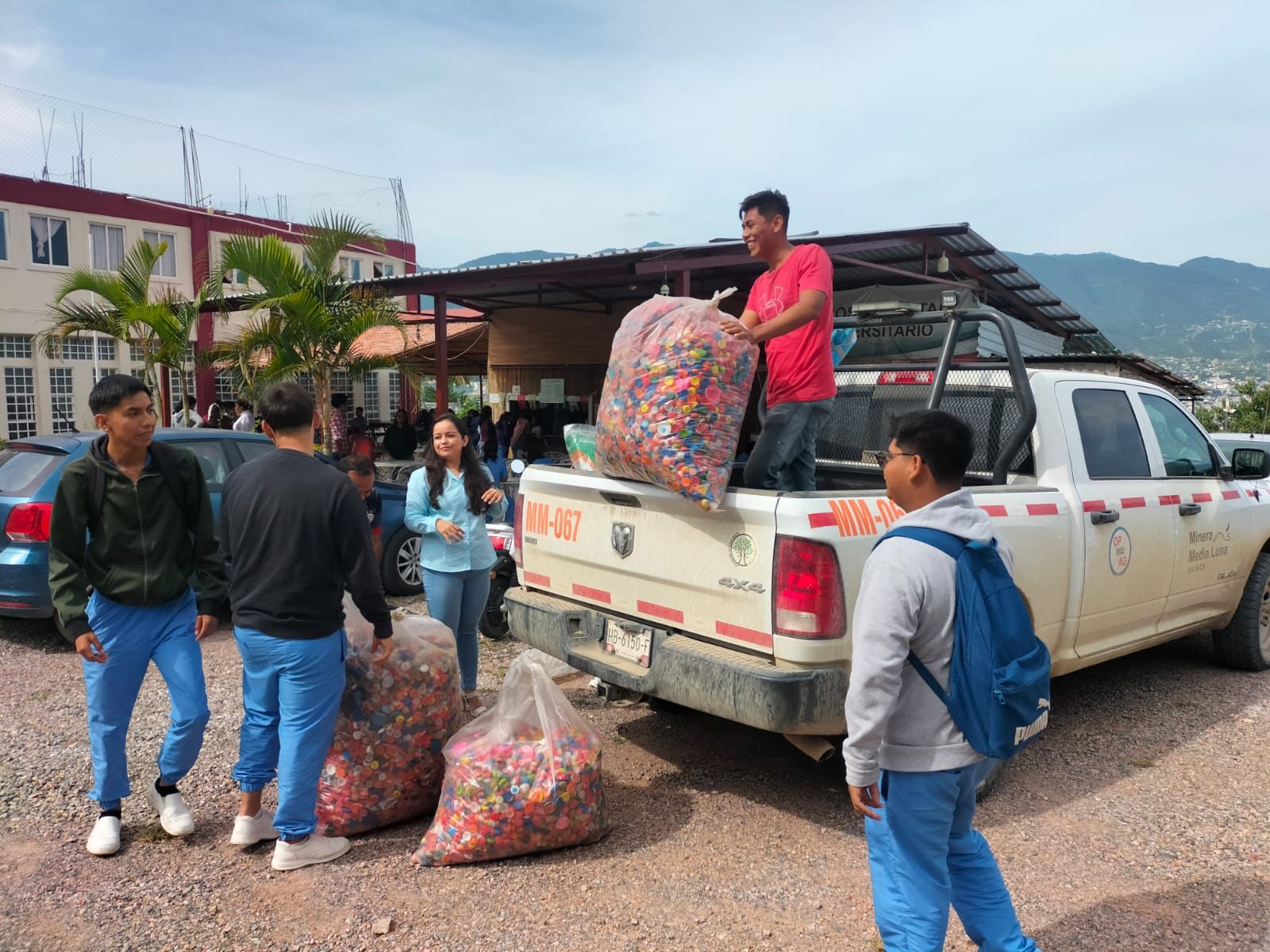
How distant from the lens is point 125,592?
3.37m

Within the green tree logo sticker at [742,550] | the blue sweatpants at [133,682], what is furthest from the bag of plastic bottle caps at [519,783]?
the blue sweatpants at [133,682]

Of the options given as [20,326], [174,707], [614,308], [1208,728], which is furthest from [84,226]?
[1208,728]

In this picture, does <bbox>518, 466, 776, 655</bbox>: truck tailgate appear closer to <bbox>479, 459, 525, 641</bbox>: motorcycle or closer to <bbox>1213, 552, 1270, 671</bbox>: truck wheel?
<bbox>479, 459, 525, 641</bbox>: motorcycle

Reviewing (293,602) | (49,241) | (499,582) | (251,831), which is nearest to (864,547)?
(293,602)

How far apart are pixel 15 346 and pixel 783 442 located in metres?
26.9

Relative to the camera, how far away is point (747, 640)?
3.37 m

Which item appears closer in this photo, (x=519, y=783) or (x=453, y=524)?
(x=519, y=783)

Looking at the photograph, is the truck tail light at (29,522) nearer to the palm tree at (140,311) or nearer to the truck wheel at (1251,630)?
the palm tree at (140,311)

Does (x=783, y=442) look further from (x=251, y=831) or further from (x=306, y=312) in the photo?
(x=306, y=312)

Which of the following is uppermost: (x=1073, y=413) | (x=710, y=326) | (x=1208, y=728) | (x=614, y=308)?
(x=614, y=308)

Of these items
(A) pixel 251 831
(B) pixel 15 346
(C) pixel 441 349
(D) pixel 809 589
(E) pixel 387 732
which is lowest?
(A) pixel 251 831

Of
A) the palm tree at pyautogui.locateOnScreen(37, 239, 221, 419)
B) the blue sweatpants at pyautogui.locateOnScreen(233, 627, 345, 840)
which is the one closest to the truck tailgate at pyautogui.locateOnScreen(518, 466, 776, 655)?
the blue sweatpants at pyautogui.locateOnScreen(233, 627, 345, 840)

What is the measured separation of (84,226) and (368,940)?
2786 cm

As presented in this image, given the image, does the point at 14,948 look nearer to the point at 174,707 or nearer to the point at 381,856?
the point at 174,707
